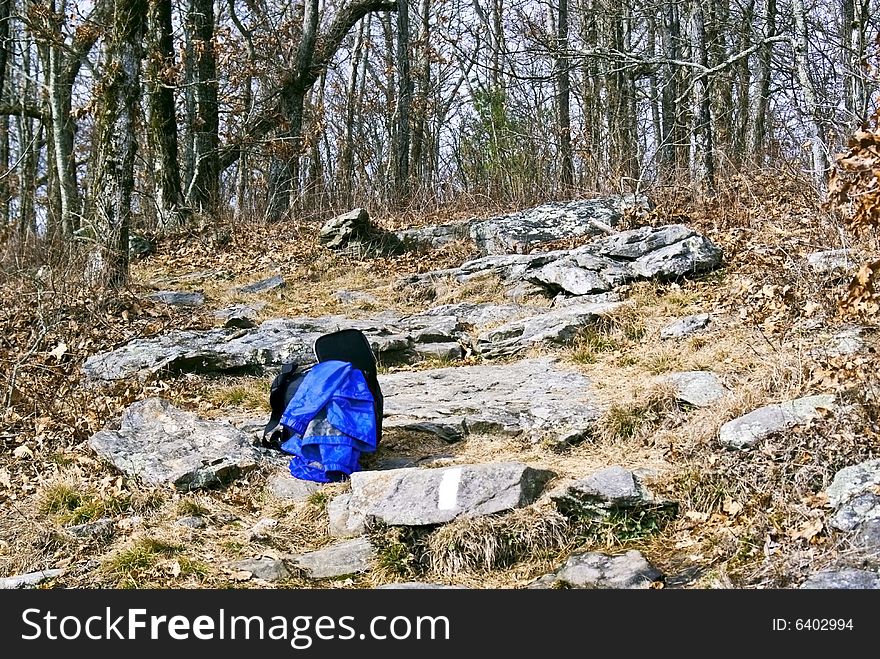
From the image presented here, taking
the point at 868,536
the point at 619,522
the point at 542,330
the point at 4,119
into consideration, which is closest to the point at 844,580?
the point at 868,536

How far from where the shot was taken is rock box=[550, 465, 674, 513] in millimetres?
4559

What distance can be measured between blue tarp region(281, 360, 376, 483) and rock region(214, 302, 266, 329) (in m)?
3.63

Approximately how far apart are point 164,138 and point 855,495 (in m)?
12.9

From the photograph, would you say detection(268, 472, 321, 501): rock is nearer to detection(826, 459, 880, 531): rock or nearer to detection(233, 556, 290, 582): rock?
detection(233, 556, 290, 582): rock

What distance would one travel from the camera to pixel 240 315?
31.2 ft

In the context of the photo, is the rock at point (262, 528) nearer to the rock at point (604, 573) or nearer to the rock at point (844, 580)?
the rock at point (604, 573)

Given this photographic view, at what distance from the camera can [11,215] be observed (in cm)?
2550

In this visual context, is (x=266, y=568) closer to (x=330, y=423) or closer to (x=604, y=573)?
(x=330, y=423)

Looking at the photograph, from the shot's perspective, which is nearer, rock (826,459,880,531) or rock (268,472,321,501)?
rock (826,459,880,531)

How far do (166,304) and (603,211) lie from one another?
5.59m

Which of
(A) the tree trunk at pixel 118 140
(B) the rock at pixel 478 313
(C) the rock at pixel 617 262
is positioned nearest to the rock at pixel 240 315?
(A) the tree trunk at pixel 118 140

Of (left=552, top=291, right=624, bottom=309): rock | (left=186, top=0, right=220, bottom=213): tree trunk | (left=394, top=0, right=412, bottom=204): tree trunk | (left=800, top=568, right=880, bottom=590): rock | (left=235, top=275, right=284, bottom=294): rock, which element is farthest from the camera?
(left=394, top=0, right=412, bottom=204): tree trunk

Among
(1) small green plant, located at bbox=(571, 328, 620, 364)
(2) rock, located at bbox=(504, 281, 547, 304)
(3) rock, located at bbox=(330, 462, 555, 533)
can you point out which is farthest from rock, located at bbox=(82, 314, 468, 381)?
(3) rock, located at bbox=(330, 462, 555, 533)

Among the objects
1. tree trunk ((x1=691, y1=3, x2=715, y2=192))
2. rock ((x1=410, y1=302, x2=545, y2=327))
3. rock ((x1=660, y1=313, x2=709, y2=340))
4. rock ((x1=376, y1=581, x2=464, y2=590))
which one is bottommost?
rock ((x1=376, y1=581, x2=464, y2=590))
